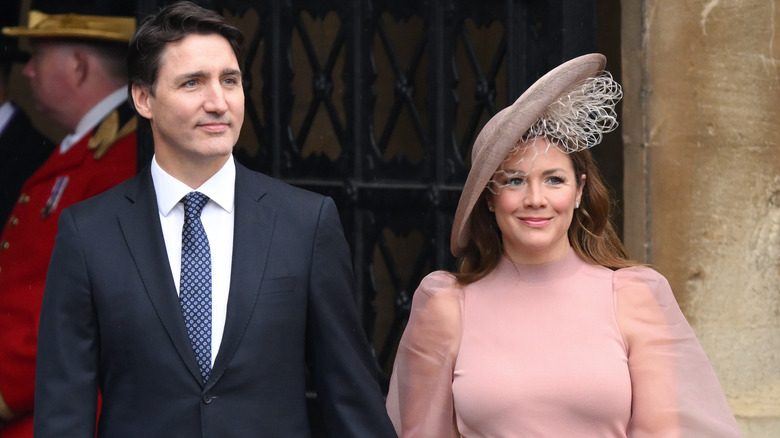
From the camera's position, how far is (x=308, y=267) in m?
2.88

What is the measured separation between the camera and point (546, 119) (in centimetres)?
323

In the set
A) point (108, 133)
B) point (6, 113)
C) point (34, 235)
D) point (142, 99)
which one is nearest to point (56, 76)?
point (108, 133)

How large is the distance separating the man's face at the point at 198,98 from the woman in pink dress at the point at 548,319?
717mm

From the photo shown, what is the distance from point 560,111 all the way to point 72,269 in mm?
1293

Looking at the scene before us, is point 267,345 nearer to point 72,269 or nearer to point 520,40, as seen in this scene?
point 72,269

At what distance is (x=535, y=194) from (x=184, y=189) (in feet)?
2.89

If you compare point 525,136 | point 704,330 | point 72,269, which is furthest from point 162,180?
point 704,330

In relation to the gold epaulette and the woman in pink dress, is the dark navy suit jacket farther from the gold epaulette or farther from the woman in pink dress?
the gold epaulette

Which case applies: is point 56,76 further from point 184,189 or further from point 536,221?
point 536,221

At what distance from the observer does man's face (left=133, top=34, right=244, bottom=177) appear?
9.20 ft

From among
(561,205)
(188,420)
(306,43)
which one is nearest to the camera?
(188,420)

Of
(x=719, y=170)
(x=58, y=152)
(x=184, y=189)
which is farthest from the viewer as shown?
(x=58, y=152)

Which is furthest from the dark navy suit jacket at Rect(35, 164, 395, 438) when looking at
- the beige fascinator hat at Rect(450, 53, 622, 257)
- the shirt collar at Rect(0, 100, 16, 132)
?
the shirt collar at Rect(0, 100, 16, 132)

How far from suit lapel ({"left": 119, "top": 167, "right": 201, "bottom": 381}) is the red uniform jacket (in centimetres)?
136
